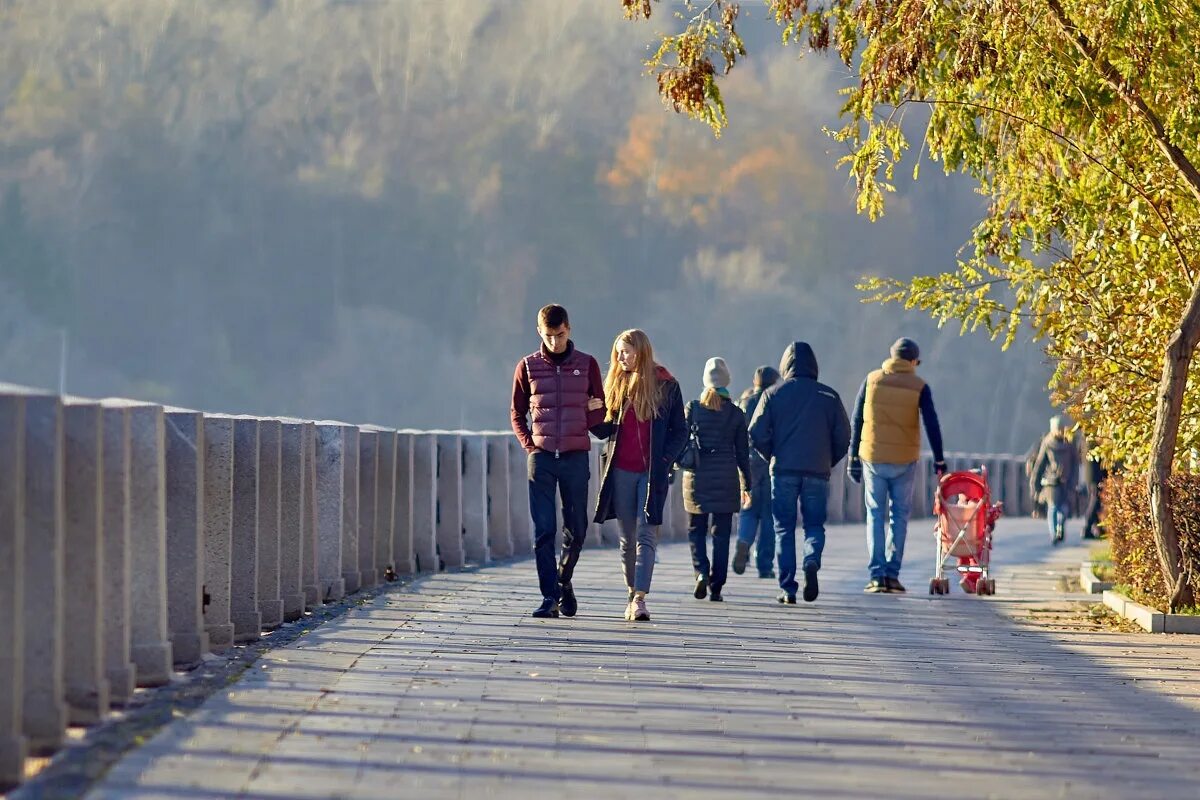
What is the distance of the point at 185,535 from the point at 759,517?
8.84 metres

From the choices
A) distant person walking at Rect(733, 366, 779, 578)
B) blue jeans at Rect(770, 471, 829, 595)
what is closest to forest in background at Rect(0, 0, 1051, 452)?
distant person walking at Rect(733, 366, 779, 578)

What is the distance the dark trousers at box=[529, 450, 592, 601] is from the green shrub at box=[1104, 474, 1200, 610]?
12.3ft

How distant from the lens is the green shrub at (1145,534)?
43.0 feet

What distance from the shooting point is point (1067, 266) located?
1534cm

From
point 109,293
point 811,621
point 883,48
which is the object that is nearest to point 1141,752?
point 811,621

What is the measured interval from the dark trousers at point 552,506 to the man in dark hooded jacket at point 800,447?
2368 millimetres

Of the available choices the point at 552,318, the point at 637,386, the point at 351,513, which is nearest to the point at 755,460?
the point at 351,513

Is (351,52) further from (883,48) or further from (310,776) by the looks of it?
(310,776)

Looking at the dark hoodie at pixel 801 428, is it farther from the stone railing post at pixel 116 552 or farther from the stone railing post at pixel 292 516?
the stone railing post at pixel 116 552

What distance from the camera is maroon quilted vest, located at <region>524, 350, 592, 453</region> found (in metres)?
12.4

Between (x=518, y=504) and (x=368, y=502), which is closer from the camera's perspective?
(x=368, y=502)

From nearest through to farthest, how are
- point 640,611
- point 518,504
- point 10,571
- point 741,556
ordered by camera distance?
point 10,571 → point 640,611 → point 741,556 → point 518,504

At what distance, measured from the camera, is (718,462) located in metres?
14.6

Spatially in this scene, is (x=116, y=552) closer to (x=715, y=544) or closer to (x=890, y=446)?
(x=715, y=544)
